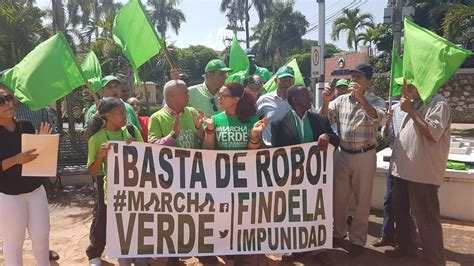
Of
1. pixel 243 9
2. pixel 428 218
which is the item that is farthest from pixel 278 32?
pixel 428 218

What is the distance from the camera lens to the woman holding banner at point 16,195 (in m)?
3.13

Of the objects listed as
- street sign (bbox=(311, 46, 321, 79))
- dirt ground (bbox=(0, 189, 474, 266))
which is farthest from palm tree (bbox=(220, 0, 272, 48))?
dirt ground (bbox=(0, 189, 474, 266))

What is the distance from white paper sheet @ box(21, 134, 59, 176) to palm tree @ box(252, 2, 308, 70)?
1828 inches

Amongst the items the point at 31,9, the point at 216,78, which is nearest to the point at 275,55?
the point at 31,9

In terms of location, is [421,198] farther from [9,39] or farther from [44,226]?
[9,39]

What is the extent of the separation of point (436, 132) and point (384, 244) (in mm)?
1554

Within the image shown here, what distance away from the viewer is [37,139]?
3150mm

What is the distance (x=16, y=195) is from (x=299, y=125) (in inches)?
98.1

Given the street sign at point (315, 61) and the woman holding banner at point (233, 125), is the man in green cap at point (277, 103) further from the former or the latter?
the street sign at point (315, 61)

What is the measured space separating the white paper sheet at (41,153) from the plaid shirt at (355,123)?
2694mm

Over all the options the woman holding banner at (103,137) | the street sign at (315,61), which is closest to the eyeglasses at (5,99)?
the woman holding banner at (103,137)

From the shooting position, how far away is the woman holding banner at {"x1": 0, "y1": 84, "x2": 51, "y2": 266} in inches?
123

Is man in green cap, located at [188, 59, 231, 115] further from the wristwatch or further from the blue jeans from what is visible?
the blue jeans

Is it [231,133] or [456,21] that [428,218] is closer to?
[231,133]
